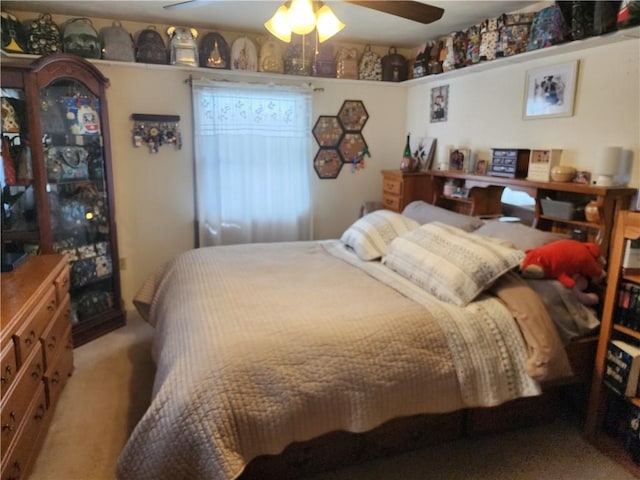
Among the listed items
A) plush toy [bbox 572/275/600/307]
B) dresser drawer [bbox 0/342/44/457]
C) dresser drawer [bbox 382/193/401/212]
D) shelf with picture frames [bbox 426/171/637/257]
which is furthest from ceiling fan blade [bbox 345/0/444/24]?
dresser drawer [bbox 0/342/44/457]

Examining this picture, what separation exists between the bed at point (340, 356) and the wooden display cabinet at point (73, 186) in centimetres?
107

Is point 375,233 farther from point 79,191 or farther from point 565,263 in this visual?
point 79,191

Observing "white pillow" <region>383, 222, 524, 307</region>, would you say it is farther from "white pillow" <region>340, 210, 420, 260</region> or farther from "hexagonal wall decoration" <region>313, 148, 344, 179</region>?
"hexagonal wall decoration" <region>313, 148, 344, 179</region>

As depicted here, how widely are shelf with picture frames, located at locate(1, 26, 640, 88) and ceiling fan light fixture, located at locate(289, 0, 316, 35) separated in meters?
1.53

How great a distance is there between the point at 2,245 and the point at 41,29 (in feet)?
5.05

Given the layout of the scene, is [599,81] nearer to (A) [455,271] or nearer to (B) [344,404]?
(A) [455,271]

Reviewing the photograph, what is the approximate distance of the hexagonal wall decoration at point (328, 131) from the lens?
158 inches

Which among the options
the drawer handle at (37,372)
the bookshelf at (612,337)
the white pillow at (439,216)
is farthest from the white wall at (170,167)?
the bookshelf at (612,337)

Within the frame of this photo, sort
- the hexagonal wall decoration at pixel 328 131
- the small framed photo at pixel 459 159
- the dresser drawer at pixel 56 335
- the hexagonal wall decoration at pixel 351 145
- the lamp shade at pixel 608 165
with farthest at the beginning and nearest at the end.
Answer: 1. the hexagonal wall decoration at pixel 351 145
2. the hexagonal wall decoration at pixel 328 131
3. the small framed photo at pixel 459 159
4. the lamp shade at pixel 608 165
5. the dresser drawer at pixel 56 335

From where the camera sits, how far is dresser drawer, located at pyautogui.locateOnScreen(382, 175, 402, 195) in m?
3.74

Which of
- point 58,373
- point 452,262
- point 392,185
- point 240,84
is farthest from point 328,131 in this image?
point 58,373

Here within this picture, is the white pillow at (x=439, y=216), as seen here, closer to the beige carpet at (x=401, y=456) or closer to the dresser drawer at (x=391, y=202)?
the dresser drawer at (x=391, y=202)

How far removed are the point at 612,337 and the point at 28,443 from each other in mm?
2644

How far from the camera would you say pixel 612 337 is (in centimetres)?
207
